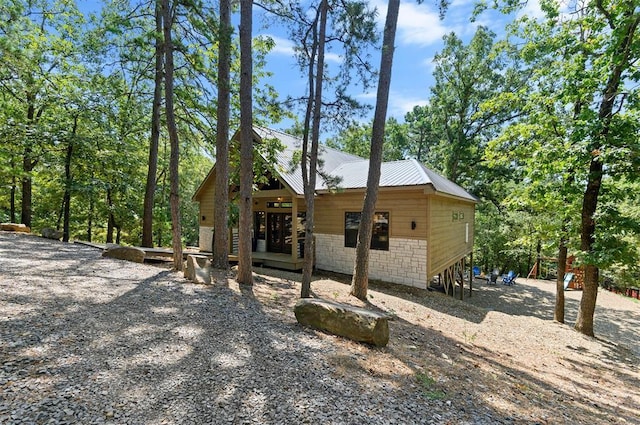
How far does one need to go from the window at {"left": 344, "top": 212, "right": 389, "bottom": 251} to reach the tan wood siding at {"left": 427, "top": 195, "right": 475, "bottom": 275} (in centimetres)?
140

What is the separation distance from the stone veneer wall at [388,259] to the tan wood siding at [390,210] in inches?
10.0

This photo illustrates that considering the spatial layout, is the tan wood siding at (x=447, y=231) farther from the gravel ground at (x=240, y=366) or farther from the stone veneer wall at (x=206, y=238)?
the stone veneer wall at (x=206, y=238)

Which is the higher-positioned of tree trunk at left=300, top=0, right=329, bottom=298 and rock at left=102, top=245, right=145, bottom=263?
tree trunk at left=300, top=0, right=329, bottom=298

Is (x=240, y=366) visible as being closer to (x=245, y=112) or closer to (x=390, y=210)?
(x=245, y=112)

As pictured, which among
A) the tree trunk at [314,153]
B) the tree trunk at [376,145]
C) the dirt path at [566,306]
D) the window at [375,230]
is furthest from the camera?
the dirt path at [566,306]

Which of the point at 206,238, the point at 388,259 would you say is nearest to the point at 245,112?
the point at 388,259

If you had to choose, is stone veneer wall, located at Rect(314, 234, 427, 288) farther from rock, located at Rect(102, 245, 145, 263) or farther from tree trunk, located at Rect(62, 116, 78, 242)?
tree trunk, located at Rect(62, 116, 78, 242)

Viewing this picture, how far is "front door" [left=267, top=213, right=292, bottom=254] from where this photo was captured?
1238cm

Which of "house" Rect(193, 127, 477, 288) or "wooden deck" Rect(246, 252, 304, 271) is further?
"wooden deck" Rect(246, 252, 304, 271)

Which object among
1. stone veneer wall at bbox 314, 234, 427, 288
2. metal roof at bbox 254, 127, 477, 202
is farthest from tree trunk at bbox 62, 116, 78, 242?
stone veneer wall at bbox 314, 234, 427, 288

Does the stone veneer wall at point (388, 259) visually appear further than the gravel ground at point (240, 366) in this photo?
Yes

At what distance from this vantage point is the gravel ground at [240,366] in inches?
94.3

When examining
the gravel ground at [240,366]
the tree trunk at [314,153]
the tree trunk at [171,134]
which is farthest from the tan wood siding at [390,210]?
the tree trunk at [171,134]

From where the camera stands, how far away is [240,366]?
3.08 metres
